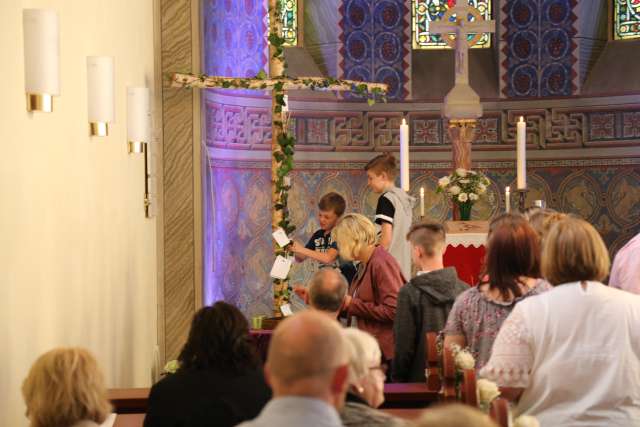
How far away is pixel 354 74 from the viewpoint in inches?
521

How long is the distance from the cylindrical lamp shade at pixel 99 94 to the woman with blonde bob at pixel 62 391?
225 centimetres

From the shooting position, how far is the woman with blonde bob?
9.94 feet

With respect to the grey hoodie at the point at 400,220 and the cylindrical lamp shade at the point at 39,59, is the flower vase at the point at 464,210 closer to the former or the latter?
the grey hoodie at the point at 400,220

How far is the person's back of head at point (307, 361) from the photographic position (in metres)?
2.43

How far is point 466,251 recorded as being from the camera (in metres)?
9.28

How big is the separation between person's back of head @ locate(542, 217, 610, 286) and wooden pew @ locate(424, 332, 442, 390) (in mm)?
874

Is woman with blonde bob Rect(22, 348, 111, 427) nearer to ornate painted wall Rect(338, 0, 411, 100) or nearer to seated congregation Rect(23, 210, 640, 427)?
seated congregation Rect(23, 210, 640, 427)

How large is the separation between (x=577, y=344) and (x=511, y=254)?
2.03 ft

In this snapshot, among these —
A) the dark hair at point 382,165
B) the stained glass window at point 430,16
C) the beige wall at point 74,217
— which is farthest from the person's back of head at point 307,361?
the stained glass window at point 430,16

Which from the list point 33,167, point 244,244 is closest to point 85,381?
point 33,167

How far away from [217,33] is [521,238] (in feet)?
22.7

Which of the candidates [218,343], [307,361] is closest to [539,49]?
[218,343]

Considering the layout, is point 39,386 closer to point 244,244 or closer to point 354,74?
point 244,244

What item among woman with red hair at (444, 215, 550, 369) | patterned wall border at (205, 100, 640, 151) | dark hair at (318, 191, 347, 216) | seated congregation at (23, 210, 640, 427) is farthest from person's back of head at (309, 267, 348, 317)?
patterned wall border at (205, 100, 640, 151)
